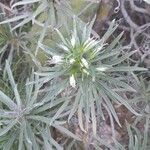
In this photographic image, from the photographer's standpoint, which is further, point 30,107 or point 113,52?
point 30,107

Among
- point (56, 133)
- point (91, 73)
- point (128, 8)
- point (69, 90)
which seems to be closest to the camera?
point (91, 73)

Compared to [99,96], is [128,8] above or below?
above

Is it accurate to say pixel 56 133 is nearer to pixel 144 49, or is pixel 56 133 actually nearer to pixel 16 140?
pixel 16 140

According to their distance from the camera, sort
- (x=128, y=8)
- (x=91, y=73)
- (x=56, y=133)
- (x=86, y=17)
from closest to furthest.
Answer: (x=91, y=73), (x=86, y=17), (x=56, y=133), (x=128, y=8)

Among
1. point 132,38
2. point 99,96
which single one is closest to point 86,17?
point 132,38

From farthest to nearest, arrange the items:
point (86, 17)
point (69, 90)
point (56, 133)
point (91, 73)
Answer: point (56, 133)
point (86, 17)
point (69, 90)
point (91, 73)

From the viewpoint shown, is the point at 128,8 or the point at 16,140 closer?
the point at 16,140

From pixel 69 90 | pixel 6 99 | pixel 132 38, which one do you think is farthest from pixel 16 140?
pixel 132 38

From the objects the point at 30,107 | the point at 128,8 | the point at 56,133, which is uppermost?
the point at 128,8

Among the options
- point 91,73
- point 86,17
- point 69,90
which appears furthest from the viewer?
point 86,17

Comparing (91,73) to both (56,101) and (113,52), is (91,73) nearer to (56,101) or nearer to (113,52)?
(113,52)
